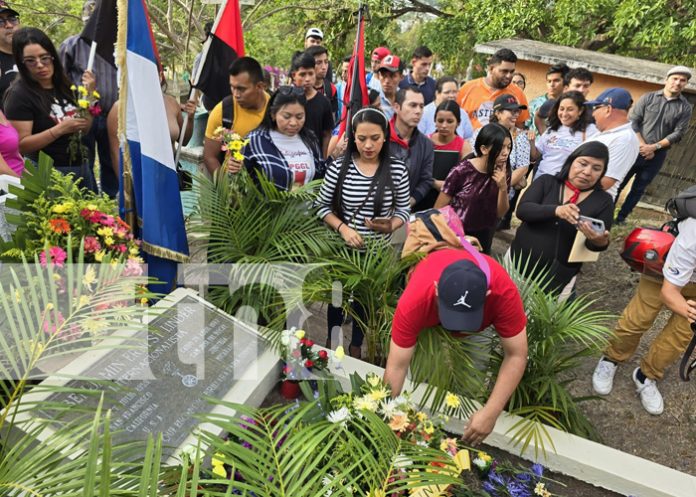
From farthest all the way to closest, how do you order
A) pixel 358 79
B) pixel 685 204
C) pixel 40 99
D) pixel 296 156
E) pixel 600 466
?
1. pixel 358 79
2. pixel 40 99
3. pixel 296 156
4. pixel 685 204
5. pixel 600 466

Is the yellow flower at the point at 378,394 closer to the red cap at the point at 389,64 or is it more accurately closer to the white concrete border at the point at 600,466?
the white concrete border at the point at 600,466

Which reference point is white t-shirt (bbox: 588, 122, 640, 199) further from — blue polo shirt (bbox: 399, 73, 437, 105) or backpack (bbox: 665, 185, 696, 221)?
blue polo shirt (bbox: 399, 73, 437, 105)

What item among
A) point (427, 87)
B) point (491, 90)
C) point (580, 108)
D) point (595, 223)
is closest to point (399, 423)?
point (595, 223)

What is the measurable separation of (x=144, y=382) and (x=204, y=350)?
35 centimetres

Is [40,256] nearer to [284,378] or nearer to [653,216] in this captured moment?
[284,378]

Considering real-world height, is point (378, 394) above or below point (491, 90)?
below

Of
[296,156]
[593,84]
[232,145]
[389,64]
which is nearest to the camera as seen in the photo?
[232,145]

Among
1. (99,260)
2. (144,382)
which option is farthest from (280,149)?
(144,382)

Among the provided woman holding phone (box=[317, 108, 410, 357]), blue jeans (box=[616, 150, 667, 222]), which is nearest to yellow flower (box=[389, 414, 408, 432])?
woman holding phone (box=[317, 108, 410, 357])

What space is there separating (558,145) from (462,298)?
3.03 m

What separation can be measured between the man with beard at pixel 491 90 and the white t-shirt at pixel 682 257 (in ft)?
7.29

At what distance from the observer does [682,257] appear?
2.72 meters

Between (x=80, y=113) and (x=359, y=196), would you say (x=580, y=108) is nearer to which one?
(x=359, y=196)

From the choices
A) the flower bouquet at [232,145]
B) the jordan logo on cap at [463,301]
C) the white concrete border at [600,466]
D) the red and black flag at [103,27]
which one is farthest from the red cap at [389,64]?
the jordan logo on cap at [463,301]
